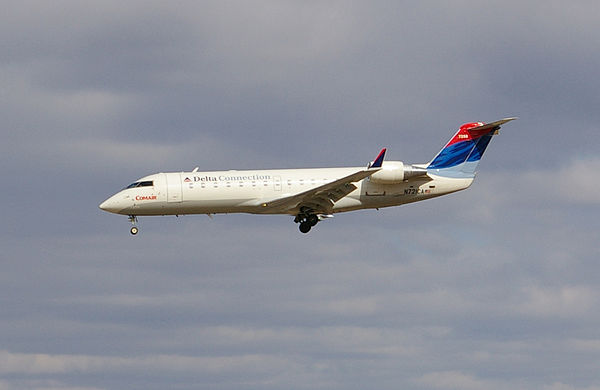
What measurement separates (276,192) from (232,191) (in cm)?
274

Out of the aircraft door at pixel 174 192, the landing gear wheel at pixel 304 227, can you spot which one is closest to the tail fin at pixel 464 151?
the landing gear wheel at pixel 304 227

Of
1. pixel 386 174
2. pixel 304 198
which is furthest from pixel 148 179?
pixel 386 174

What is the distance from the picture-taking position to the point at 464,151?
58406mm

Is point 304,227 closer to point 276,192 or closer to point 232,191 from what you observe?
point 276,192

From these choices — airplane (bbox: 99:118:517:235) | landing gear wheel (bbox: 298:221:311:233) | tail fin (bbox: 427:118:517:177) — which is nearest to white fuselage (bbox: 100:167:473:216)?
airplane (bbox: 99:118:517:235)

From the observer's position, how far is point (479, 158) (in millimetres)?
58969

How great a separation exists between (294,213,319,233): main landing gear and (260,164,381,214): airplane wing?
0.47 metres

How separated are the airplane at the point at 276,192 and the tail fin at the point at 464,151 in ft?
4.37

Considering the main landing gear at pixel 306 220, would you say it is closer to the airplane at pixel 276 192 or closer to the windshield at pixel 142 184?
the airplane at pixel 276 192

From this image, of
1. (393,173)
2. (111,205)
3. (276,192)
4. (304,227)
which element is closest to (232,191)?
(276,192)

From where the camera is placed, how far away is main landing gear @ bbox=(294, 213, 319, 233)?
182ft

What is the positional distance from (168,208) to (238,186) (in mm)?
4463

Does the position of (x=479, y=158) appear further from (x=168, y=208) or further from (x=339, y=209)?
(x=168, y=208)

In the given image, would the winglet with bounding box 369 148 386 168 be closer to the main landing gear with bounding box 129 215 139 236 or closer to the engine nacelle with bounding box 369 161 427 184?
the engine nacelle with bounding box 369 161 427 184
